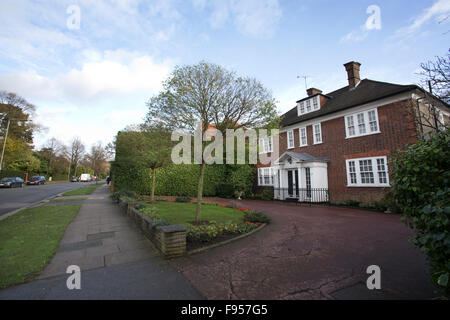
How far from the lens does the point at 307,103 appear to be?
1872 cm

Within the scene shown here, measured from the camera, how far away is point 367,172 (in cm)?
1359

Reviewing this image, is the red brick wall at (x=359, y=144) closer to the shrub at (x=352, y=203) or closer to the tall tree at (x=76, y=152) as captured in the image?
the shrub at (x=352, y=203)

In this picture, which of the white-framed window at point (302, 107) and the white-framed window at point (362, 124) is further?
the white-framed window at point (302, 107)

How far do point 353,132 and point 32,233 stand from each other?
17580 millimetres

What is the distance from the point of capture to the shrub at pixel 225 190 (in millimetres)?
20823

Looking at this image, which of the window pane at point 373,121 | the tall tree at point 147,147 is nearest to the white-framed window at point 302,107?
the window pane at point 373,121

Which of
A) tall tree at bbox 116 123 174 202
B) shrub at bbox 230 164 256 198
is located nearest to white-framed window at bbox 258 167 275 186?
shrub at bbox 230 164 256 198

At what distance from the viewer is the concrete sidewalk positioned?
314 centimetres

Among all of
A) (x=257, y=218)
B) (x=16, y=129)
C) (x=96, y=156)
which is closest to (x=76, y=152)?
(x=96, y=156)

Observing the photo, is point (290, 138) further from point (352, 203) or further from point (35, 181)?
point (35, 181)

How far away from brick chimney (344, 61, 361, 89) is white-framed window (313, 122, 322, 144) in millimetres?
4407
